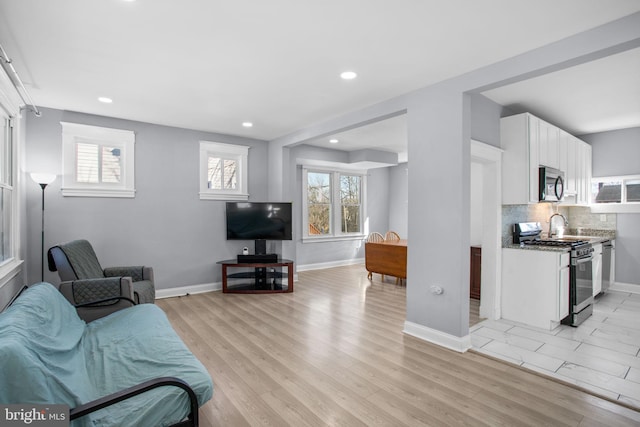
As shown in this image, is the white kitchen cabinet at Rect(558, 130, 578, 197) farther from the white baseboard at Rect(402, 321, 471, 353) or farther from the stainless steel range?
the white baseboard at Rect(402, 321, 471, 353)

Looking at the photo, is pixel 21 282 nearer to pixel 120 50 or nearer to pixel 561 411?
pixel 120 50

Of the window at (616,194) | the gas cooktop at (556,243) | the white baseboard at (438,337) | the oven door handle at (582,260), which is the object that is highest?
the window at (616,194)

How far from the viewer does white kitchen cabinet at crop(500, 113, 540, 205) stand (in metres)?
3.88

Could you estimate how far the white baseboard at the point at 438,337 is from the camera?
3.10 meters

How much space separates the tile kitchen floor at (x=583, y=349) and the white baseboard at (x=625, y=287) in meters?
1.32

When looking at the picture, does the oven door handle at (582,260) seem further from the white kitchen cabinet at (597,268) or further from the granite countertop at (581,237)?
the white kitchen cabinet at (597,268)

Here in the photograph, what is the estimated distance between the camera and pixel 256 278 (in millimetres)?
5430

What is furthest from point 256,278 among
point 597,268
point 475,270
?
point 597,268

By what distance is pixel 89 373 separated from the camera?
1.90 meters

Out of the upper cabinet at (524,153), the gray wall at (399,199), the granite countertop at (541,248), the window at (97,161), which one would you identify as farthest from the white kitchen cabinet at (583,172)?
the window at (97,161)

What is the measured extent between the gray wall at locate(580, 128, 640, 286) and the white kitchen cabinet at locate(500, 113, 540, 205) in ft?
8.56

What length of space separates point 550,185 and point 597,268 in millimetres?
1608

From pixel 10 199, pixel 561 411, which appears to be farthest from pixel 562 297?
pixel 10 199

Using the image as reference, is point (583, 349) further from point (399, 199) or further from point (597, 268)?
point (399, 199)
